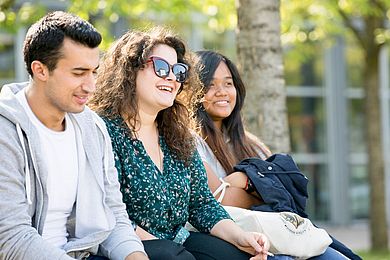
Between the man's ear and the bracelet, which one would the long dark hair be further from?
the man's ear

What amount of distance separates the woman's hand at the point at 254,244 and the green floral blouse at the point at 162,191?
216 millimetres

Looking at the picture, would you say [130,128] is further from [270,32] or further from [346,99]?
[346,99]

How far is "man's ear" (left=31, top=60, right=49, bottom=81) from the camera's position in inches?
156

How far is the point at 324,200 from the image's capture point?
17906mm

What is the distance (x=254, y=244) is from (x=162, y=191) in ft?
1.72

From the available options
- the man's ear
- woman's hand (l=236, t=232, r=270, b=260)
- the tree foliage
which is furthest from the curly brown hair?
the tree foliage

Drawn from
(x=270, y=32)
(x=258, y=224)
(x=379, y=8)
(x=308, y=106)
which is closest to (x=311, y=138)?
(x=308, y=106)

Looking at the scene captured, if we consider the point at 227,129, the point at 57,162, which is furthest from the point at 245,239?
the point at 227,129

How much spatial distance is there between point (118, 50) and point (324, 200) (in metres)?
13.5

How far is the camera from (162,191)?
4.56 metres

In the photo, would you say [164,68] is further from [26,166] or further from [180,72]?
[26,166]

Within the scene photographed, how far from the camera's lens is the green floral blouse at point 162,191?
178 inches

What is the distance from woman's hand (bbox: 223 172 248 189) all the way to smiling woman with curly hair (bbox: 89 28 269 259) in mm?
312

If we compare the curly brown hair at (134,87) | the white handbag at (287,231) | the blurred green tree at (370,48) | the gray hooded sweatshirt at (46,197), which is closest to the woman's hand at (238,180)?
the white handbag at (287,231)
